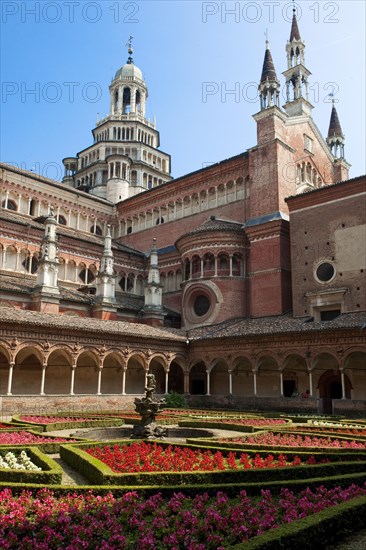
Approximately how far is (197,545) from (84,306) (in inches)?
1341

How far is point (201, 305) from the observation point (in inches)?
1656

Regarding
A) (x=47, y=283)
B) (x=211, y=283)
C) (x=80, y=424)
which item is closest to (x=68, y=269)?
(x=47, y=283)

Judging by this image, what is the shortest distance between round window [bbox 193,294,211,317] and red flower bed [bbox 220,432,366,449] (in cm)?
2379

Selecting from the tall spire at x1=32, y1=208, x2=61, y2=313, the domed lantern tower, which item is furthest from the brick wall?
the domed lantern tower

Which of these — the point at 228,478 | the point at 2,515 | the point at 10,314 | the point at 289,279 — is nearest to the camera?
the point at 2,515

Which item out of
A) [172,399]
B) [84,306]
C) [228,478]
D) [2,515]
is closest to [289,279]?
[172,399]

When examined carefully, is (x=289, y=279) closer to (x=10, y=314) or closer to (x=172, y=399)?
(x=172, y=399)

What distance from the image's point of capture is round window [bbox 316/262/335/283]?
Result: 35219 mm

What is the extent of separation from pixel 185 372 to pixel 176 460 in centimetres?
2593

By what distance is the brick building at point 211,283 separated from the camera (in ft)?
102

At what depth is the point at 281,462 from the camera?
37.9ft

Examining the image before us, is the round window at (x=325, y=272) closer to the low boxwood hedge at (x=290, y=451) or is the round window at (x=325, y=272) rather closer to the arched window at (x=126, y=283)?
the arched window at (x=126, y=283)

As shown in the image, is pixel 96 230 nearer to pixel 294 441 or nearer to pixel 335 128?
pixel 335 128

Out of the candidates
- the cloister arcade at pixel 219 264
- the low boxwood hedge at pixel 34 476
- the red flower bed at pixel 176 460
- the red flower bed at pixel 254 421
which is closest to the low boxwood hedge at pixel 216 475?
the red flower bed at pixel 176 460
